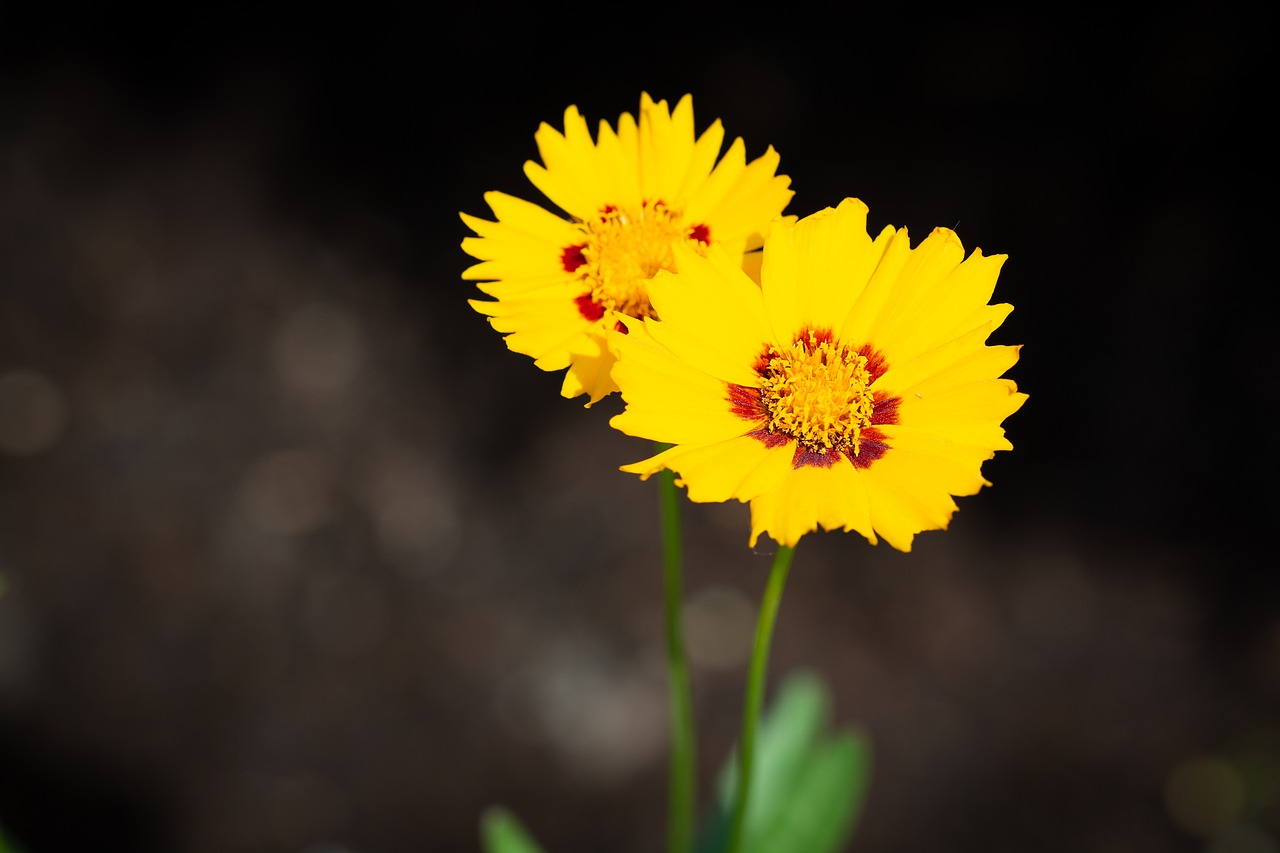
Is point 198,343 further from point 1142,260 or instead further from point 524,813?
point 1142,260

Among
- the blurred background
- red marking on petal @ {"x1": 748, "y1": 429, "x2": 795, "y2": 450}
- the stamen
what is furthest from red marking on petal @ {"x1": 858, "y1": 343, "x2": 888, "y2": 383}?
the blurred background

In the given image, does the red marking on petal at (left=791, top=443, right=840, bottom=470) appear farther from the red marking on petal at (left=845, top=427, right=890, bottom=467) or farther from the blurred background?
the blurred background

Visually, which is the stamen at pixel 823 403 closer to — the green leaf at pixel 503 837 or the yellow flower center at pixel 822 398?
the yellow flower center at pixel 822 398

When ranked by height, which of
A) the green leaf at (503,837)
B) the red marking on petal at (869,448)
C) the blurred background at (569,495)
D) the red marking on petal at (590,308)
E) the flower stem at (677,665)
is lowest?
the green leaf at (503,837)

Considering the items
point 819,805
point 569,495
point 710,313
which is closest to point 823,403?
point 710,313

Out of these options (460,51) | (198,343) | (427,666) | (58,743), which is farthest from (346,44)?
(58,743)

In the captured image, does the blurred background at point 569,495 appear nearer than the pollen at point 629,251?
No

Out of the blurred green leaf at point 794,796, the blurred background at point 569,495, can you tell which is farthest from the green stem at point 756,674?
the blurred background at point 569,495
